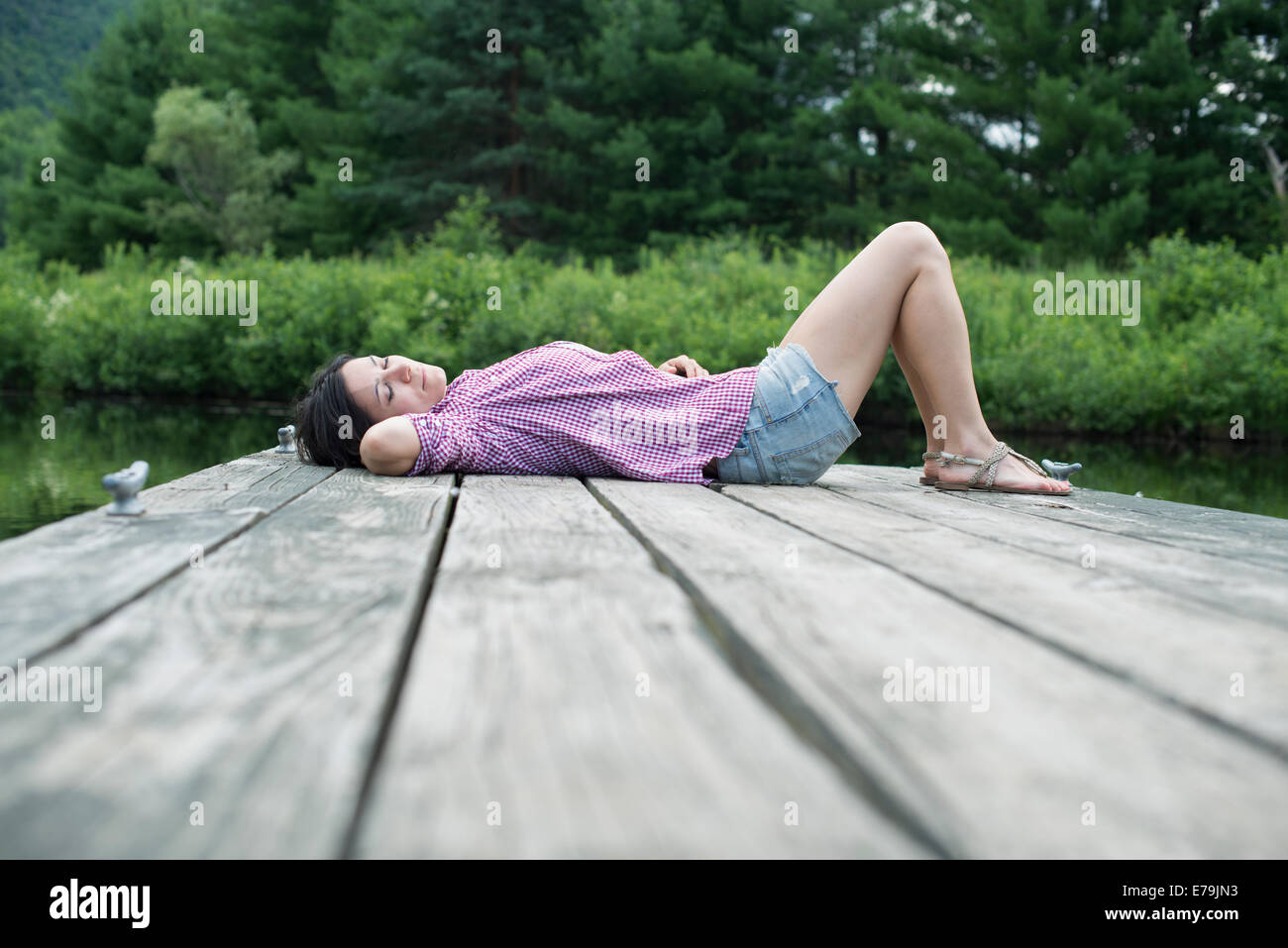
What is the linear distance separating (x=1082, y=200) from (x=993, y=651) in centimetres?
1673

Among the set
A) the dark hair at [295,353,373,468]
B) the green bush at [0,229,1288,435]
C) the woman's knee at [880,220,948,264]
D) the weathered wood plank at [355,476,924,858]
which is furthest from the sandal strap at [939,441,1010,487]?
the green bush at [0,229,1288,435]

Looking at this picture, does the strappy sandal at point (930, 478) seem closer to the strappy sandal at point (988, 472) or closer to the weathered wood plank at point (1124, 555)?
the strappy sandal at point (988, 472)

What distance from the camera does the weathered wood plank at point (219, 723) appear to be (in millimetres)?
524

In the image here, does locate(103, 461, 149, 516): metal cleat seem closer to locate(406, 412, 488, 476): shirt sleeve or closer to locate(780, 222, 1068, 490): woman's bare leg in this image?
locate(406, 412, 488, 476): shirt sleeve

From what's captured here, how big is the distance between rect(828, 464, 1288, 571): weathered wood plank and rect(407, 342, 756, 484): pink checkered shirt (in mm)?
640

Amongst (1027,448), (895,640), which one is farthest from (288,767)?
(1027,448)

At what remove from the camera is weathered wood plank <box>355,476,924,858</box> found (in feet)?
1.71

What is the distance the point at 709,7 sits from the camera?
18.6 meters

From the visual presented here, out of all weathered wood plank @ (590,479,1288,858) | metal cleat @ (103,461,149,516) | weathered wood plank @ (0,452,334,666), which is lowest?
weathered wood plank @ (590,479,1288,858)

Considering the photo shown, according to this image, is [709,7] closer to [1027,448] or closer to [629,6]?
[629,6]

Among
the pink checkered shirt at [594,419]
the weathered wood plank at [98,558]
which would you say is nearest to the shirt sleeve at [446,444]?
the pink checkered shirt at [594,419]

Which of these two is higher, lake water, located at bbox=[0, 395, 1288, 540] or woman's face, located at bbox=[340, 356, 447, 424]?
woman's face, located at bbox=[340, 356, 447, 424]

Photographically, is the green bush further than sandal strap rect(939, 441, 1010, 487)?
Yes
